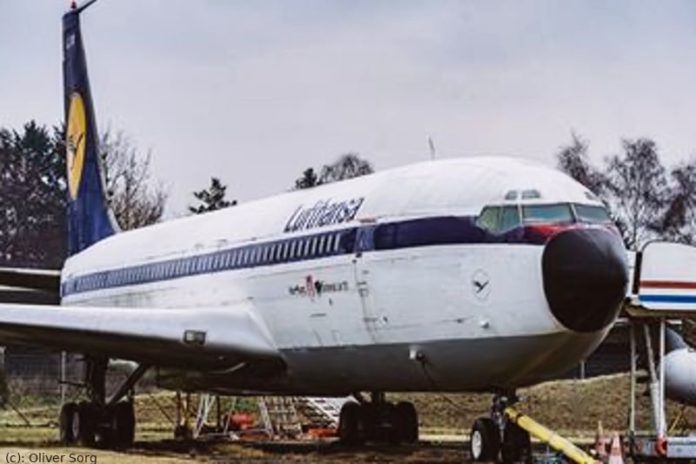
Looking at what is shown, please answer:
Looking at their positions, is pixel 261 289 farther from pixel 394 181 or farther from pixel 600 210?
pixel 600 210

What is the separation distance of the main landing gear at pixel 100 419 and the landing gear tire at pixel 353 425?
3.67 metres

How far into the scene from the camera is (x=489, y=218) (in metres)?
18.8

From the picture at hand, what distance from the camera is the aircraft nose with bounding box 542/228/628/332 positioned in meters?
17.6

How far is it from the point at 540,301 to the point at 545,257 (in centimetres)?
51

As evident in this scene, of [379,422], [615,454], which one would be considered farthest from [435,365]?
[379,422]

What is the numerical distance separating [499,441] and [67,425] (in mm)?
9770

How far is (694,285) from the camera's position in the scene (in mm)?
21266

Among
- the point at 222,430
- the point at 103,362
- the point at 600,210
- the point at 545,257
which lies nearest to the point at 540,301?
the point at 545,257

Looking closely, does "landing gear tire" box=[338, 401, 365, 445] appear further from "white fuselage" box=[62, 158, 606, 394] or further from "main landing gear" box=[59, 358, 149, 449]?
"main landing gear" box=[59, 358, 149, 449]

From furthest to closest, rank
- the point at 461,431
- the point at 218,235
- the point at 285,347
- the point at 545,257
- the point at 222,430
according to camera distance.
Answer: the point at 461,431
the point at 222,430
the point at 218,235
the point at 285,347
the point at 545,257

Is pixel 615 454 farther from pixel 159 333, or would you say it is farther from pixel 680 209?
pixel 680 209

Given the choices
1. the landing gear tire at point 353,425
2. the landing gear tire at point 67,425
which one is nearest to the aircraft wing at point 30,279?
the landing gear tire at point 67,425

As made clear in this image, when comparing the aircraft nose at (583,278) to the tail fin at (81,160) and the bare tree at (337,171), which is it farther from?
the bare tree at (337,171)

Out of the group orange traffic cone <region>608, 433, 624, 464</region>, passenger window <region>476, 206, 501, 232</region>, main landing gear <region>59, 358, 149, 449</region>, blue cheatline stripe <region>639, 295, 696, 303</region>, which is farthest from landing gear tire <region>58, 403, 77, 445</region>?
orange traffic cone <region>608, 433, 624, 464</region>
